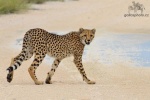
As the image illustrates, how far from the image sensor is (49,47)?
1218cm

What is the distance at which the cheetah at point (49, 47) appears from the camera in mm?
12031

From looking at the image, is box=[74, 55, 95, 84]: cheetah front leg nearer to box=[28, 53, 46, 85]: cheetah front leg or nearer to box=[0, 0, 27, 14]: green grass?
box=[28, 53, 46, 85]: cheetah front leg

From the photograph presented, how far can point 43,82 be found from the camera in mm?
12109

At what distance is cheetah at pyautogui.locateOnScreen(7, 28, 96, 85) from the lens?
1203 cm

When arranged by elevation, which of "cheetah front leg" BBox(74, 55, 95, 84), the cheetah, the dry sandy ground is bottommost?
the dry sandy ground

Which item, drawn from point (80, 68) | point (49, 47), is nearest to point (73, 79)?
point (80, 68)

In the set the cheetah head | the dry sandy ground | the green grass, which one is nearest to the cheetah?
the cheetah head

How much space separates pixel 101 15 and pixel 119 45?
12.7 m

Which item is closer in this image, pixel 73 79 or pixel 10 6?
pixel 73 79

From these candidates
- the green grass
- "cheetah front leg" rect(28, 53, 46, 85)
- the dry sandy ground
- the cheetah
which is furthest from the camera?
the green grass

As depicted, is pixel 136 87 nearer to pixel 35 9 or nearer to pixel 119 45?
pixel 119 45

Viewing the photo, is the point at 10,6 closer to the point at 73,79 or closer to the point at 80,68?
the point at 73,79

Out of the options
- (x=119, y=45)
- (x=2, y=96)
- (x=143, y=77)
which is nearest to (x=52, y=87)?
(x=2, y=96)

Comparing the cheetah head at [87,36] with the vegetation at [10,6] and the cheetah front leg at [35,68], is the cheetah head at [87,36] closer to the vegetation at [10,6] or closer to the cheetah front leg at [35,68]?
the cheetah front leg at [35,68]
